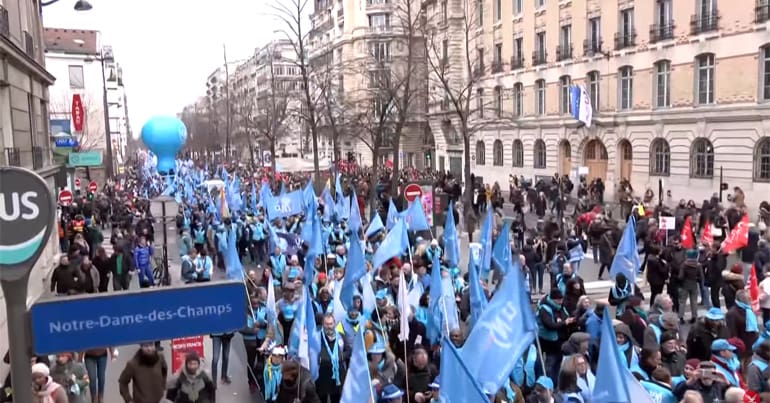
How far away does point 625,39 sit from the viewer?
1391 inches

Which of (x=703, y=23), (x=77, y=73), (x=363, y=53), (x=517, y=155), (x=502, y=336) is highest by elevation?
(x=363, y=53)

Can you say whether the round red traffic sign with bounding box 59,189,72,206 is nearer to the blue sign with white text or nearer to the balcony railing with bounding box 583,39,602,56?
the blue sign with white text

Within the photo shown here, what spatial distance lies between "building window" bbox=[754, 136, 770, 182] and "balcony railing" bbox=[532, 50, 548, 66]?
15.6 m

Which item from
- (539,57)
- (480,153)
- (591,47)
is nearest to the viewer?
(591,47)

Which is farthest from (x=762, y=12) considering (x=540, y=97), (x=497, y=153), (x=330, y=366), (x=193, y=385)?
(x=193, y=385)

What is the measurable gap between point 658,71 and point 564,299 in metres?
27.4

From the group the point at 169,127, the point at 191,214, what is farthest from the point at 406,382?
the point at 169,127

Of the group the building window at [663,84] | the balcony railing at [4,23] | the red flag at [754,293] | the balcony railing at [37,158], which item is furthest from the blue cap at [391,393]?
the building window at [663,84]

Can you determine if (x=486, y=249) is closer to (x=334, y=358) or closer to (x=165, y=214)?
(x=334, y=358)

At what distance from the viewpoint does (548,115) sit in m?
41.5

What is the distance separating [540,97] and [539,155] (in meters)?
3.50

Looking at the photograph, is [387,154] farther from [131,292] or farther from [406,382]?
[131,292]

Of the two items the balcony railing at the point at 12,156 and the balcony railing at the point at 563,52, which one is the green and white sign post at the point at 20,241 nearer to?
the balcony railing at the point at 12,156

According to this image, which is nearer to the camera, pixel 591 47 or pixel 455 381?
pixel 455 381
